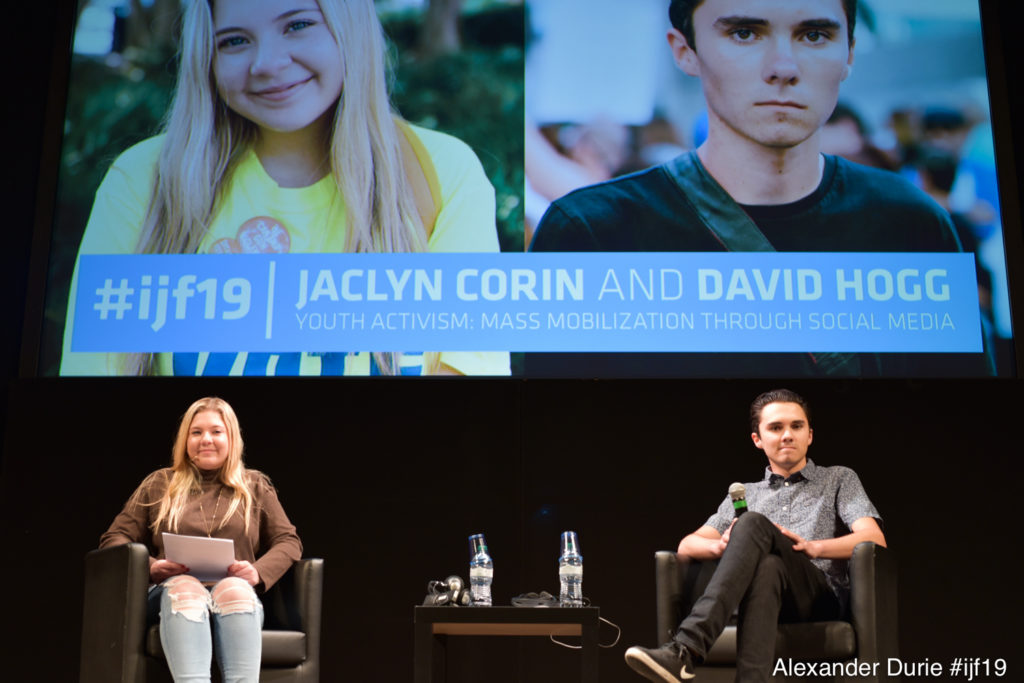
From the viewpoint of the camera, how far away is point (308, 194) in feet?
12.4

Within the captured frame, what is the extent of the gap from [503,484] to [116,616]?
1385mm

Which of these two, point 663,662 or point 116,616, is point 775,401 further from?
point 116,616

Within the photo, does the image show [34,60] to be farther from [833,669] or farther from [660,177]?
[833,669]

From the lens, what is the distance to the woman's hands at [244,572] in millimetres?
2771

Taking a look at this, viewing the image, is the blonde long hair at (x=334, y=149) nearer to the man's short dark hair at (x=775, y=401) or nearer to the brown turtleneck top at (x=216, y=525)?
the brown turtleneck top at (x=216, y=525)

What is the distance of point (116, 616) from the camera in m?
2.62

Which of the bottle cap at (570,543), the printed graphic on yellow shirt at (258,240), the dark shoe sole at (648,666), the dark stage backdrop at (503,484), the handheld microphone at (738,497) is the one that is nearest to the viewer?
the dark shoe sole at (648,666)

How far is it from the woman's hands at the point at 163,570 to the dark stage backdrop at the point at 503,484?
824mm

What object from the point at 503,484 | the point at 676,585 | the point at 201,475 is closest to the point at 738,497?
the point at 676,585

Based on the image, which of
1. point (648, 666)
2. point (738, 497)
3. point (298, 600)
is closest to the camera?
point (648, 666)

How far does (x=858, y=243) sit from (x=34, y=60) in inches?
122

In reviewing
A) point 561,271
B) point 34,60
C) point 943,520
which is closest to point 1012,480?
point 943,520

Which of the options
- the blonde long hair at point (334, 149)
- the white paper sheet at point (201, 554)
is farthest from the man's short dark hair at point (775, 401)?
the white paper sheet at point (201, 554)

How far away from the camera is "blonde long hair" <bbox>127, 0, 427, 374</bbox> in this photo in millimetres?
3750
